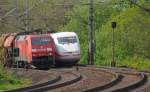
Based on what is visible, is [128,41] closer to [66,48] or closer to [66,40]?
[66,40]

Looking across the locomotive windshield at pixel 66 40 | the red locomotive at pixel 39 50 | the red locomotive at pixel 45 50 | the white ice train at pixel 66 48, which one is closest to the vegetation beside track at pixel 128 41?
the white ice train at pixel 66 48

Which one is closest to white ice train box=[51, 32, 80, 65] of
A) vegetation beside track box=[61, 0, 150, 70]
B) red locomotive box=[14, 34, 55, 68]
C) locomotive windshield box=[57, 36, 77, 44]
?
locomotive windshield box=[57, 36, 77, 44]

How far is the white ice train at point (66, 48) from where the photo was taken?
4109 cm

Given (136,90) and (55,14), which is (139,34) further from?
(136,90)

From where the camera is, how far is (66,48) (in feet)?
135

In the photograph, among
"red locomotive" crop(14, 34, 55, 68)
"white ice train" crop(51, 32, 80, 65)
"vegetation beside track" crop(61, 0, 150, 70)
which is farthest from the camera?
"vegetation beside track" crop(61, 0, 150, 70)

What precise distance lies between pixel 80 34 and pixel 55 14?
692 cm

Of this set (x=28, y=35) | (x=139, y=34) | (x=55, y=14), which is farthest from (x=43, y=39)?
(x=55, y=14)

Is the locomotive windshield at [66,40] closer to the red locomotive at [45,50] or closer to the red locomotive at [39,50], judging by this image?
the red locomotive at [45,50]

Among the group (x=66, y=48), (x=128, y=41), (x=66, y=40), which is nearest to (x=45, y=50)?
(x=66, y=48)

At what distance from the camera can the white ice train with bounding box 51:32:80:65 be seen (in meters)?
41.1

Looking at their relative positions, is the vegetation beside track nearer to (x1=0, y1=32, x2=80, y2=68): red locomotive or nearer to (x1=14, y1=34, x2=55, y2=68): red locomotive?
(x1=0, y1=32, x2=80, y2=68): red locomotive

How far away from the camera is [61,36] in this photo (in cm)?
4172

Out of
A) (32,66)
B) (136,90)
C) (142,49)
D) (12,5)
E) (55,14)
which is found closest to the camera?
(136,90)
